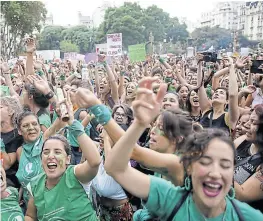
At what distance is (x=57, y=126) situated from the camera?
3.62 metres

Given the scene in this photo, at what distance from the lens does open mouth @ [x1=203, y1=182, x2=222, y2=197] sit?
1.86 m

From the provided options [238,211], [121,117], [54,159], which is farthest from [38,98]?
[238,211]

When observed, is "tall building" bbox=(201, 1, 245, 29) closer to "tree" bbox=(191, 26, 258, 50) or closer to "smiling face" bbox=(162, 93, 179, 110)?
"tree" bbox=(191, 26, 258, 50)

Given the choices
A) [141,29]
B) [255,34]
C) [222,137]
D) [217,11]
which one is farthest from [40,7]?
[217,11]

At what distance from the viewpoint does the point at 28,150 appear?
3322 mm

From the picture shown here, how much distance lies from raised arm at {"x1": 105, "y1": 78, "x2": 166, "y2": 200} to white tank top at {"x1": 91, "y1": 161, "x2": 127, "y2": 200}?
1308 mm

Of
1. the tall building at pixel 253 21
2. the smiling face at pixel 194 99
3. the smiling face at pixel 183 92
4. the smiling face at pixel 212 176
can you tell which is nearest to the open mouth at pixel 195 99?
the smiling face at pixel 194 99

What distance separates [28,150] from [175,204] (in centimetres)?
176

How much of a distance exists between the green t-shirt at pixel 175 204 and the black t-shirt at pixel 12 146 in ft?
5.73

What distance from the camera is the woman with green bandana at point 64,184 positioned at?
8.26 feet

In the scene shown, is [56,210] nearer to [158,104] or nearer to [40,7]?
[158,104]

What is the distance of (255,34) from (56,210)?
336 ft

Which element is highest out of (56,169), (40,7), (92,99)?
(40,7)

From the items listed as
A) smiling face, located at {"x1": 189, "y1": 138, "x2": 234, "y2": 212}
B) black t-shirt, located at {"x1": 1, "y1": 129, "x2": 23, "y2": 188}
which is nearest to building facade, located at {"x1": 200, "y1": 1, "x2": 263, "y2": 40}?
black t-shirt, located at {"x1": 1, "y1": 129, "x2": 23, "y2": 188}
